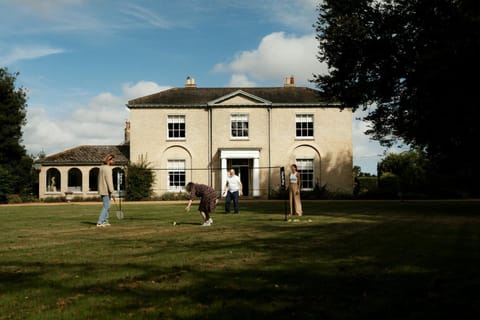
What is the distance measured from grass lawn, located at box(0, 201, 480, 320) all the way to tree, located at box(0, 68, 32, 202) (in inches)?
1250

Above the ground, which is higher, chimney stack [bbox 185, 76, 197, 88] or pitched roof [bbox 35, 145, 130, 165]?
chimney stack [bbox 185, 76, 197, 88]

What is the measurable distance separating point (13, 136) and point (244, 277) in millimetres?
40421

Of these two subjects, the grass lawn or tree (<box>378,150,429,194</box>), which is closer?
the grass lawn

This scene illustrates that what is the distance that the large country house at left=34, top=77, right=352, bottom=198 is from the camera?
134ft

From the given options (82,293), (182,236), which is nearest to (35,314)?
(82,293)

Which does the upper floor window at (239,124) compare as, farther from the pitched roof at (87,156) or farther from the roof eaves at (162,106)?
the pitched roof at (87,156)

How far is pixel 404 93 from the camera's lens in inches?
901

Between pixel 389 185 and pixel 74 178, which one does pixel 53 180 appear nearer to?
pixel 74 178

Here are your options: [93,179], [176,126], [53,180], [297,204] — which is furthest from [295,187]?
[93,179]

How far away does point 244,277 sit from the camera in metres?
6.88

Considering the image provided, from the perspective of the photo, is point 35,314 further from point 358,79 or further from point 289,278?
point 358,79

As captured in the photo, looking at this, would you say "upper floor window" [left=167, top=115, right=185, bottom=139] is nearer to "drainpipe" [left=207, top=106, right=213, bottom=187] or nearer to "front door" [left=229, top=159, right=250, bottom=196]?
"drainpipe" [left=207, top=106, right=213, bottom=187]

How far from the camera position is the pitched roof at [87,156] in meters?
41.8

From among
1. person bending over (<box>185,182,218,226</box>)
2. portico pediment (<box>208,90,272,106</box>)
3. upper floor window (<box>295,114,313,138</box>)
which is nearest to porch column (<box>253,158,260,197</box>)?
upper floor window (<box>295,114,313,138</box>)
